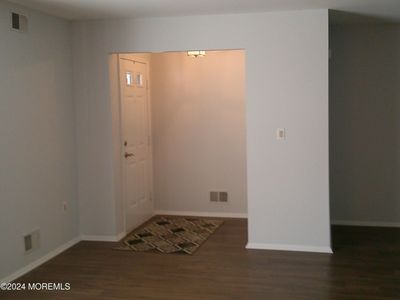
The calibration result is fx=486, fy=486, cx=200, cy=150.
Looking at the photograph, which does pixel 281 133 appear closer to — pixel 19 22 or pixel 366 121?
pixel 366 121

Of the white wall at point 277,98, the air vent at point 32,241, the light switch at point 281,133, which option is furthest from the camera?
the light switch at point 281,133

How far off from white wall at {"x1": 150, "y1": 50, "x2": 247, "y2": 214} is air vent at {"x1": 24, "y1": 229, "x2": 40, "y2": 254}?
2.31 m

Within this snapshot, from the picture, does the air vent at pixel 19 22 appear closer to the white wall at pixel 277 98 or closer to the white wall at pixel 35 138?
the white wall at pixel 35 138

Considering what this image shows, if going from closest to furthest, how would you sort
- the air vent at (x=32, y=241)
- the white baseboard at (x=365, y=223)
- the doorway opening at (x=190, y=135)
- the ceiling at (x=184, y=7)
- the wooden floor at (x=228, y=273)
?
1. the wooden floor at (x=228, y=273)
2. the ceiling at (x=184, y=7)
3. the air vent at (x=32, y=241)
4. the white baseboard at (x=365, y=223)
5. the doorway opening at (x=190, y=135)

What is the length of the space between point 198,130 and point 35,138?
8.12 ft

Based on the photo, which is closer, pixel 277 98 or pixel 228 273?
pixel 228 273

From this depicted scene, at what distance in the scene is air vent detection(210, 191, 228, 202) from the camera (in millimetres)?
6570

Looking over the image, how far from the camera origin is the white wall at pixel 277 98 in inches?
192

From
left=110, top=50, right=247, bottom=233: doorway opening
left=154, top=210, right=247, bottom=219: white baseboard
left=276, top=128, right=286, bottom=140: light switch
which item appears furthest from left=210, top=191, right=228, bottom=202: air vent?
left=276, top=128, right=286, bottom=140: light switch

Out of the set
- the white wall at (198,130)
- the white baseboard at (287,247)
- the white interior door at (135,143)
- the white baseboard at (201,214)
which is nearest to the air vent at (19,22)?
the white interior door at (135,143)

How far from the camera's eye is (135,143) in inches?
241

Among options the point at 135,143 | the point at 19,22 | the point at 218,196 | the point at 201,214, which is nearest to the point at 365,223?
the point at 218,196

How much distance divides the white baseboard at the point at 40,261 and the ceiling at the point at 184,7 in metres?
2.41

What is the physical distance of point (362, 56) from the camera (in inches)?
232
